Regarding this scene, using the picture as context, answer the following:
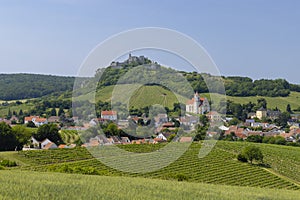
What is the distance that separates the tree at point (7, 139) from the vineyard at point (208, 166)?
10.6 m

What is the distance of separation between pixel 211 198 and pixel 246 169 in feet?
119

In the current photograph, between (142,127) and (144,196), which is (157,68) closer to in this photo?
(142,127)

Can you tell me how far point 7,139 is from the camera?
196ft

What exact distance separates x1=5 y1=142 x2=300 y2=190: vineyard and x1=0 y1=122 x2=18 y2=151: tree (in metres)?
10.6

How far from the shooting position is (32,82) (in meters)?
194

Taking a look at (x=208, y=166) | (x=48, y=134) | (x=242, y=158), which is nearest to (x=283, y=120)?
(x=48, y=134)

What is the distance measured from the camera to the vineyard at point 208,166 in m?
40.5

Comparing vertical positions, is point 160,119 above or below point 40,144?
above

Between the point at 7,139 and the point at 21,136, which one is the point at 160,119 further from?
the point at 21,136

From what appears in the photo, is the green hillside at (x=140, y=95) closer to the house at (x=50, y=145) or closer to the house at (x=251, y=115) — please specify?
the house at (x=50, y=145)

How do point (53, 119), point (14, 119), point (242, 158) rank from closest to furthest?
1. point (242, 158)
2. point (53, 119)
3. point (14, 119)

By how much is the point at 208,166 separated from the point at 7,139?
28304mm

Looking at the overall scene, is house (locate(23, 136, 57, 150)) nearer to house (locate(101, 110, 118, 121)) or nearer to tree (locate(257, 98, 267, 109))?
house (locate(101, 110, 118, 121))

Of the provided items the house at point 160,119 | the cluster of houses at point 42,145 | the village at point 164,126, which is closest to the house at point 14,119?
the village at point 164,126
